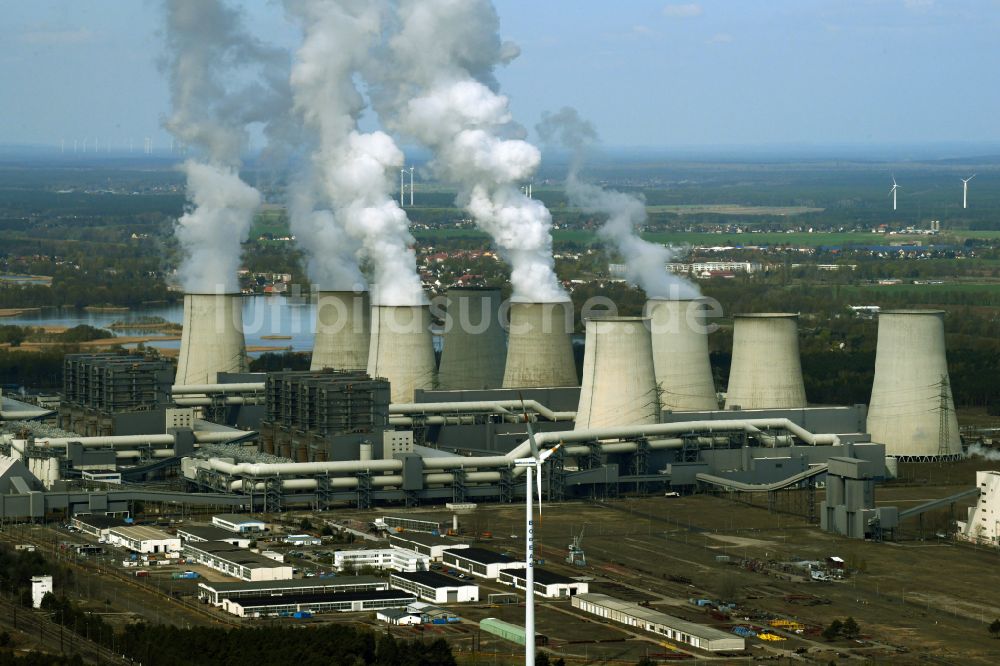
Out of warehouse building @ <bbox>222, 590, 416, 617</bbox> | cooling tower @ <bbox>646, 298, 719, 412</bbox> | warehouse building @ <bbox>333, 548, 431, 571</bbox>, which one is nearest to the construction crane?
warehouse building @ <bbox>333, 548, 431, 571</bbox>

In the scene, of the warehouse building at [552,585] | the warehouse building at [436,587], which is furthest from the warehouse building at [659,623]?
the warehouse building at [436,587]

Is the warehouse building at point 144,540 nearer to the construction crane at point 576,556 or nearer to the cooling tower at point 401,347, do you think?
the construction crane at point 576,556

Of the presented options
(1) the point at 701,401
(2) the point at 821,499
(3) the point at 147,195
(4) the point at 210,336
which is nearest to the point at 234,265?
(4) the point at 210,336

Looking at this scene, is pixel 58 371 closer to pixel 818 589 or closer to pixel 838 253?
pixel 818 589

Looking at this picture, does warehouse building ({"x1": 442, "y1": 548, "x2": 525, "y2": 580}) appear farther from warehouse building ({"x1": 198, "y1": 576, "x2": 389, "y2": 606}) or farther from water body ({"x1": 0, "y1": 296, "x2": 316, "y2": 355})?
water body ({"x1": 0, "y1": 296, "x2": 316, "y2": 355})

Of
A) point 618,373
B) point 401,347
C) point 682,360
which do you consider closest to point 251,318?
point 401,347

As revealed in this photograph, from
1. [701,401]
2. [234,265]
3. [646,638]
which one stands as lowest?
[646,638]

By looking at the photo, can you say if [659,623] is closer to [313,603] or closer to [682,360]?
[313,603]
